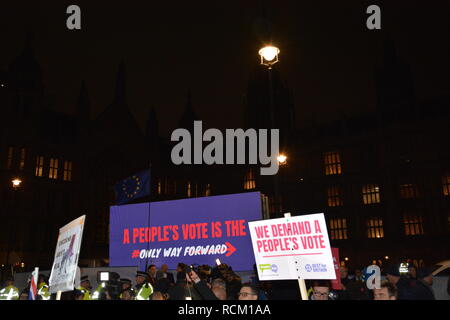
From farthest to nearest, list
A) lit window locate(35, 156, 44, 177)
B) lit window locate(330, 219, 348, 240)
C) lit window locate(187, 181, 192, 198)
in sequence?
1. lit window locate(187, 181, 192, 198)
2. lit window locate(330, 219, 348, 240)
3. lit window locate(35, 156, 44, 177)

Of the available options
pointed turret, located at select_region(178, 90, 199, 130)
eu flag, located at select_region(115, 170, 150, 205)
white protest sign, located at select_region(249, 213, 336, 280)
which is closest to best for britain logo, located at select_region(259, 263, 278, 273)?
white protest sign, located at select_region(249, 213, 336, 280)

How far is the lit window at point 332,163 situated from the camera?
46.9 m

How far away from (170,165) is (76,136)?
1208 cm

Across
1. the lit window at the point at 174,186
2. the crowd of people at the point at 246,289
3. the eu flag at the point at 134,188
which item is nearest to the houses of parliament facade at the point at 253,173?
the lit window at the point at 174,186

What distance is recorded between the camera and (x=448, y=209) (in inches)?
1583

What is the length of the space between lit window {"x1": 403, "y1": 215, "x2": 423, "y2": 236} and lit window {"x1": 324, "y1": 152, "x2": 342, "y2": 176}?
8357mm

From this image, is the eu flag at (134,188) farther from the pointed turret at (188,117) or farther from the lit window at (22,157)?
the pointed turret at (188,117)

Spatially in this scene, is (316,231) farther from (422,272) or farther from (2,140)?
(2,140)

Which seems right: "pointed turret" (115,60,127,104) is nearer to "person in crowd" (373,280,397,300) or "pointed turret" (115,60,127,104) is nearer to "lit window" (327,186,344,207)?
"lit window" (327,186,344,207)

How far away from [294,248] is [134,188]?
12.8 meters

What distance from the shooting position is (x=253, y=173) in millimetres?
52281

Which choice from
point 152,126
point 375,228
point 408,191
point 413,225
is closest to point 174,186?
point 152,126

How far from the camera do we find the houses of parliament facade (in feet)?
128
